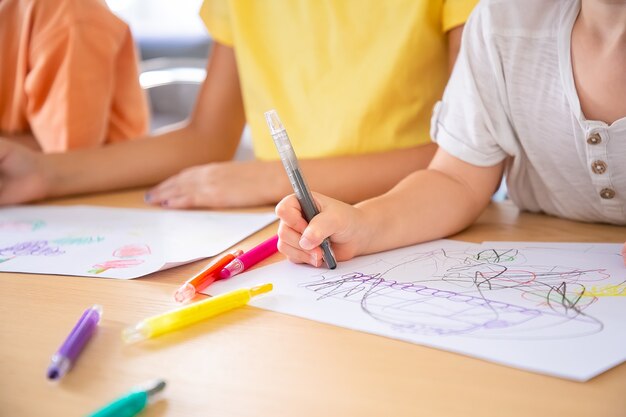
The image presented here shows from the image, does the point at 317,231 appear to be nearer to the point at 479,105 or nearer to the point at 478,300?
the point at 478,300

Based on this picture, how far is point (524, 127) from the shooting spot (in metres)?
0.72

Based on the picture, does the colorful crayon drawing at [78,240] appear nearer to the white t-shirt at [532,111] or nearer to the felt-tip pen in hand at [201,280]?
the felt-tip pen in hand at [201,280]

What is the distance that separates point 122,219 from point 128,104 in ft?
1.53

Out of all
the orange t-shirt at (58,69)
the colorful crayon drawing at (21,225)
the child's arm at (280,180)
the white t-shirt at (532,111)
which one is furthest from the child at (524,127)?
the orange t-shirt at (58,69)

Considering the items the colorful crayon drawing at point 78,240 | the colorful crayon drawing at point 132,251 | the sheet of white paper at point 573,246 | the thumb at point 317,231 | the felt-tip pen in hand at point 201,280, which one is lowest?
the colorful crayon drawing at point 78,240

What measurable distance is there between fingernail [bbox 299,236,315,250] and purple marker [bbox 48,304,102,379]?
16 centimetres

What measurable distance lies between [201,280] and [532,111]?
0.37 metres

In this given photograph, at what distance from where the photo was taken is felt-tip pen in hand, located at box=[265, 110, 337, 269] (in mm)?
561

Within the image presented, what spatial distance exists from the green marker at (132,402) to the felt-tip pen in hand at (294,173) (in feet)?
0.76

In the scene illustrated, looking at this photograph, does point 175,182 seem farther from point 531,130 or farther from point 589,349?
point 589,349

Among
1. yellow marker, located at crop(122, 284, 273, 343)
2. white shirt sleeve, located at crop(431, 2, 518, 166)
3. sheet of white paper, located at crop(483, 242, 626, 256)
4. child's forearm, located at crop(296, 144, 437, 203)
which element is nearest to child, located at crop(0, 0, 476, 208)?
child's forearm, located at crop(296, 144, 437, 203)

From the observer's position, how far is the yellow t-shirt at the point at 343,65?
0.87m

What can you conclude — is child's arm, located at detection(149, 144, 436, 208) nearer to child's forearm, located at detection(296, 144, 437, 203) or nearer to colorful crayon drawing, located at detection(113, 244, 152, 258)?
child's forearm, located at detection(296, 144, 437, 203)

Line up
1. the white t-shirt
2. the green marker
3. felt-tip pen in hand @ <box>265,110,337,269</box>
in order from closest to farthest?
the green marker, felt-tip pen in hand @ <box>265,110,337,269</box>, the white t-shirt
